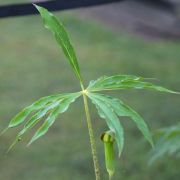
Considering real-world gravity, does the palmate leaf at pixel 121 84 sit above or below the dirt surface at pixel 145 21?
above

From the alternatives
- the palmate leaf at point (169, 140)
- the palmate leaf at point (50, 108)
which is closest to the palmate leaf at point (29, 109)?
the palmate leaf at point (50, 108)

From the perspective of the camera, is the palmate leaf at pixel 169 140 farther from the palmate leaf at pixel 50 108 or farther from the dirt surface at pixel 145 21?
the dirt surface at pixel 145 21

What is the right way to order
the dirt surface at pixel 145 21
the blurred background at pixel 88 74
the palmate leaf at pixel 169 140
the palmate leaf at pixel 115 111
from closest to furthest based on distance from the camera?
the palmate leaf at pixel 115 111
the palmate leaf at pixel 169 140
the blurred background at pixel 88 74
the dirt surface at pixel 145 21

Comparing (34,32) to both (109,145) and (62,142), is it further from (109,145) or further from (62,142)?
(109,145)

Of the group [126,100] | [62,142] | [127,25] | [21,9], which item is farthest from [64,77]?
[21,9]

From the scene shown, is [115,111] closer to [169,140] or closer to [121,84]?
[121,84]

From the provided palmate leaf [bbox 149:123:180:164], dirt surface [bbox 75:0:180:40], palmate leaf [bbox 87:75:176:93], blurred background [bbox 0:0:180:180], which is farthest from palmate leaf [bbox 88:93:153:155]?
dirt surface [bbox 75:0:180:40]

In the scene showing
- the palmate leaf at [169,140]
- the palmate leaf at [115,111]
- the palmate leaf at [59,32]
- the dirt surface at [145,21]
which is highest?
the palmate leaf at [59,32]
